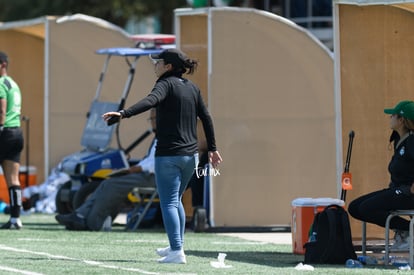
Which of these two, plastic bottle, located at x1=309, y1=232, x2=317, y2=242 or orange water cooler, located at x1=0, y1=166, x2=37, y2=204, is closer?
plastic bottle, located at x1=309, y1=232, x2=317, y2=242

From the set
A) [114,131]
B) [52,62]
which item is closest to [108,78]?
[52,62]

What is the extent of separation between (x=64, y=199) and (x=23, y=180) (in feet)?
10.1

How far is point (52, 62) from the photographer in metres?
20.1

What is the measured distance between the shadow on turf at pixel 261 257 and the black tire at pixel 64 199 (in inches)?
199

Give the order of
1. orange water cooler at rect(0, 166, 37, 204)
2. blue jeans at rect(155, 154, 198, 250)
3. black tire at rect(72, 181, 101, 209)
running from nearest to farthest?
blue jeans at rect(155, 154, 198, 250)
black tire at rect(72, 181, 101, 209)
orange water cooler at rect(0, 166, 37, 204)

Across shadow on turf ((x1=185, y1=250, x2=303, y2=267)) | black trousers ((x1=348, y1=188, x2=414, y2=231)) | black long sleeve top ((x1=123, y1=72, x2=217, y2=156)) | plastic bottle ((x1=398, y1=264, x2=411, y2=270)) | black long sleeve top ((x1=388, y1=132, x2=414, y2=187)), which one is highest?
black long sleeve top ((x1=123, y1=72, x2=217, y2=156))

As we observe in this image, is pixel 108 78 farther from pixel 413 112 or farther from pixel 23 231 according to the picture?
pixel 413 112

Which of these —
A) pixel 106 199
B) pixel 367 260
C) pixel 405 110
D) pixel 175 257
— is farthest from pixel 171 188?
pixel 106 199

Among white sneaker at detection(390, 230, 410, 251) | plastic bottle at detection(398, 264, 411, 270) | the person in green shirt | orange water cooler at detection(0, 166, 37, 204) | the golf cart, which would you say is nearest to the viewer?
plastic bottle at detection(398, 264, 411, 270)

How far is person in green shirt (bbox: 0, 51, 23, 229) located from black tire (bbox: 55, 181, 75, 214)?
186 centimetres

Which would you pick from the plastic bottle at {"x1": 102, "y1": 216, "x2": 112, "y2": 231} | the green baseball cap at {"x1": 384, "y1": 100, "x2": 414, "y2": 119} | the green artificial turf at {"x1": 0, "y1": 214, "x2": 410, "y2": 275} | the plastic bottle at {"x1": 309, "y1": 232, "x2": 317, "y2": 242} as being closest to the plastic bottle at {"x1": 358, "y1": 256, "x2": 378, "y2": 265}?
the green artificial turf at {"x1": 0, "y1": 214, "x2": 410, "y2": 275}

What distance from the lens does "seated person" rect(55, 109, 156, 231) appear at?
16016 millimetres

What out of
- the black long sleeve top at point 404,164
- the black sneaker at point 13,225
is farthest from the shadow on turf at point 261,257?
the black sneaker at point 13,225

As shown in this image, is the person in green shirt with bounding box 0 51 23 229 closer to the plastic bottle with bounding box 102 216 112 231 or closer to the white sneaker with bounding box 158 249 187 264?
the plastic bottle with bounding box 102 216 112 231
